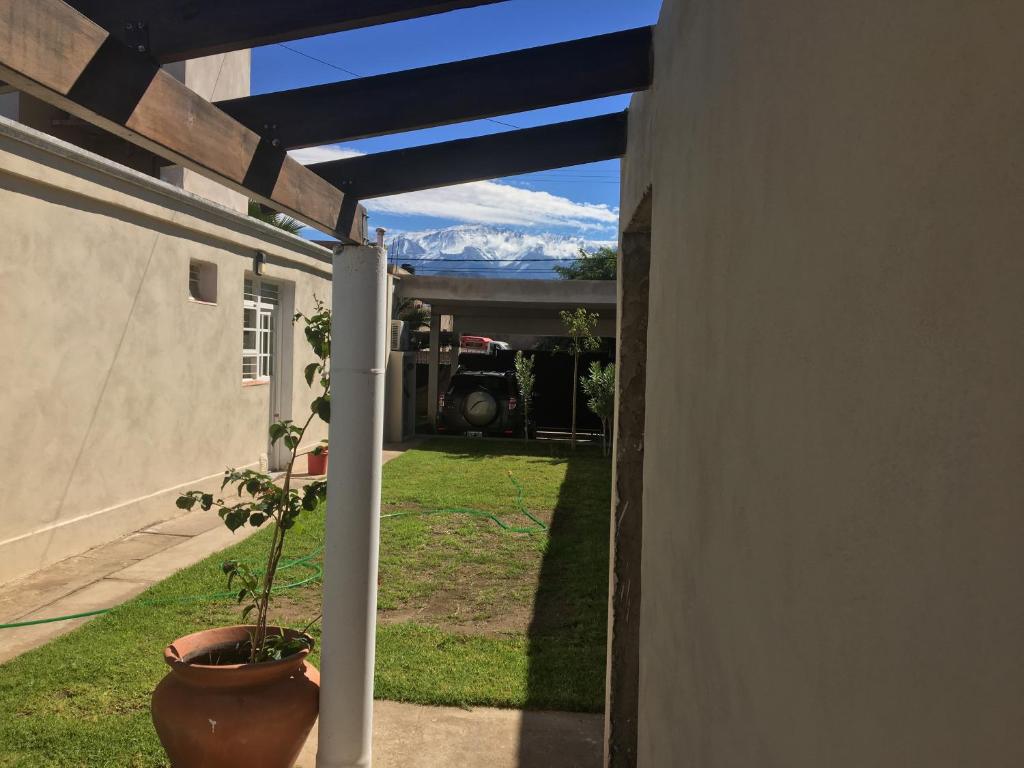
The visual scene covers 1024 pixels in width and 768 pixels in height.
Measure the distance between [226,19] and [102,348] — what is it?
22.0 ft

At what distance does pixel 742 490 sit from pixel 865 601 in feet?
1.82

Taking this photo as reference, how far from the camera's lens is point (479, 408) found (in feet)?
59.9

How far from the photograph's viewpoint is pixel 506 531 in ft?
31.0

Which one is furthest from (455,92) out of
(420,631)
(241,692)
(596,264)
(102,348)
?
(596,264)

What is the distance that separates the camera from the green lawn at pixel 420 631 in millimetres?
4379

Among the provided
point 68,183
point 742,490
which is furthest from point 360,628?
point 68,183

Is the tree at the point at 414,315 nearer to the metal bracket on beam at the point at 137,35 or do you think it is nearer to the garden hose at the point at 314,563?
the garden hose at the point at 314,563

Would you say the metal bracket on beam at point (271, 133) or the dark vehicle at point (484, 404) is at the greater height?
the metal bracket on beam at point (271, 133)

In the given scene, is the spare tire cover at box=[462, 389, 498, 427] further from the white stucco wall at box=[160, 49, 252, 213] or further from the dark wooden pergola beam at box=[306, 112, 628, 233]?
the dark wooden pergola beam at box=[306, 112, 628, 233]

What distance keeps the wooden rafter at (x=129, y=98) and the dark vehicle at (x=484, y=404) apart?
15.0m

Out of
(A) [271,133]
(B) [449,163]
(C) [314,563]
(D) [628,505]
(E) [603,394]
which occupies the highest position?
(B) [449,163]

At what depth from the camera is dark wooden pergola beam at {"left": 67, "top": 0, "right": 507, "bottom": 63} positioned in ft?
6.94

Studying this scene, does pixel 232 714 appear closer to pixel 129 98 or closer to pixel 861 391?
pixel 129 98

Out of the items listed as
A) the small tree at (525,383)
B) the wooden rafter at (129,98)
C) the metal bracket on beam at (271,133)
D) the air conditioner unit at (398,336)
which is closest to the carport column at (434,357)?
the air conditioner unit at (398,336)
